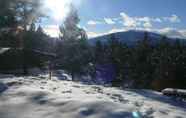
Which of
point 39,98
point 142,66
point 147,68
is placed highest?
point 142,66

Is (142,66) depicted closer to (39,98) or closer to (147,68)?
(147,68)

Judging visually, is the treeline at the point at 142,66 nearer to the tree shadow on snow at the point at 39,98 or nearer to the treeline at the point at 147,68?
the treeline at the point at 147,68

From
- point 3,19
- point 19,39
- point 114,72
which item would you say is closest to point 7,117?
point 3,19

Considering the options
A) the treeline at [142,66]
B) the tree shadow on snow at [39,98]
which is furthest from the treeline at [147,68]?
the tree shadow on snow at [39,98]

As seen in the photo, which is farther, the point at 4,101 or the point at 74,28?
the point at 74,28

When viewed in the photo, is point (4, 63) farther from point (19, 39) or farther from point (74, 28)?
point (74, 28)

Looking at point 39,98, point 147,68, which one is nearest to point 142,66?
point 147,68

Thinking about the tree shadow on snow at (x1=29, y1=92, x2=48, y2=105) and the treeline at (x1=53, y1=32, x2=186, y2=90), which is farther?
the treeline at (x1=53, y1=32, x2=186, y2=90)

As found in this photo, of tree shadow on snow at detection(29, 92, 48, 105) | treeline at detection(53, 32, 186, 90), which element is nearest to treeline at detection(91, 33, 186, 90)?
treeline at detection(53, 32, 186, 90)

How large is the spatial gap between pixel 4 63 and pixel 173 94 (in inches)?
943

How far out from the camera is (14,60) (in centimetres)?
3189

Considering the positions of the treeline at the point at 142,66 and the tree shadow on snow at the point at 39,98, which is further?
the treeline at the point at 142,66

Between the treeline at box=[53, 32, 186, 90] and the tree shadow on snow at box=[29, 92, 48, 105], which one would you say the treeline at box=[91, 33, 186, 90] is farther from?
the tree shadow on snow at box=[29, 92, 48, 105]

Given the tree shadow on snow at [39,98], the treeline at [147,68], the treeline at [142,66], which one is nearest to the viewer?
the tree shadow on snow at [39,98]
